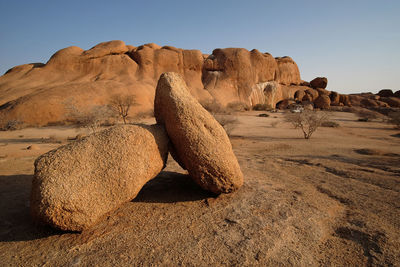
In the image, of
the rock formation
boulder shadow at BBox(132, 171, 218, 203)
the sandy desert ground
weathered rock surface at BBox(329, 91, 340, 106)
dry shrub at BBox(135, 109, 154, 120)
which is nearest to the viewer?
the sandy desert ground

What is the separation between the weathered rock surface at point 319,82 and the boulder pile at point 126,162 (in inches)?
1752

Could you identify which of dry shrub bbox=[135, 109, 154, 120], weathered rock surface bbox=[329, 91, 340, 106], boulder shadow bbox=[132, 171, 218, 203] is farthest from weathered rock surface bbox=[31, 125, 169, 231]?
weathered rock surface bbox=[329, 91, 340, 106]

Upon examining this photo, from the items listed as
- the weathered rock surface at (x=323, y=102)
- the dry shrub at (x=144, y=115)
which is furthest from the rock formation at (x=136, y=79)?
the weathered rock surface at (x=323, y=102)

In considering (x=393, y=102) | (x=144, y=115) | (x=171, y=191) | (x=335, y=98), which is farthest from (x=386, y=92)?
(x=171, y=191)

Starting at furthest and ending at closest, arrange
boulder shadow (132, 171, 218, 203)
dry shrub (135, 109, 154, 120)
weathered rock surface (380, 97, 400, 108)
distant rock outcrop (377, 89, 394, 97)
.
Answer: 1. distant rock outcrop (377, 89, 394, 97)
2. weathered rock surface (380, 97, 400, 108)
3. dry shrub (135, 109, 154, 120)
4. boulder shadow (132, 171, 218, 203)

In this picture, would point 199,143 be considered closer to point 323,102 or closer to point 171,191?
point 171,191

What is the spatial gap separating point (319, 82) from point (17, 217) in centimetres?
4680

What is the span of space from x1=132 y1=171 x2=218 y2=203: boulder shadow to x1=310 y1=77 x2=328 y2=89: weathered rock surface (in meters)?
44.4

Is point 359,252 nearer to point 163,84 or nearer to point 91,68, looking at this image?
point 163,84

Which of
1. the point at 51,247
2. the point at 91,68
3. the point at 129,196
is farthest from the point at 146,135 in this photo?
the point at 91,68

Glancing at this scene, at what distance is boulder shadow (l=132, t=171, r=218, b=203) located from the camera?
300 centimetres

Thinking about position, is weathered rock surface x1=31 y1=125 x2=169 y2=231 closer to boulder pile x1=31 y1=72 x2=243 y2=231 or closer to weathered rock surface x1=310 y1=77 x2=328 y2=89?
boulder pile x1=31 y1=72 x2=243 y2=231

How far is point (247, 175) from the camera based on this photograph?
4.06m

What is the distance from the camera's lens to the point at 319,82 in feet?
130
